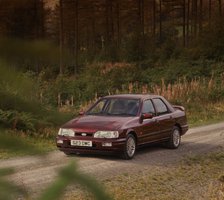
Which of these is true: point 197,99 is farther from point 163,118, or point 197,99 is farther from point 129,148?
point 129,148

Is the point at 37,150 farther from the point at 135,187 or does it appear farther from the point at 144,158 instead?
the point at 144,158

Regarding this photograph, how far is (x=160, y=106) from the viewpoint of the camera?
1448 cm

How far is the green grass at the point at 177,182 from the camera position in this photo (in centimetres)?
930

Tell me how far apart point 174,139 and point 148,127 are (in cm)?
129

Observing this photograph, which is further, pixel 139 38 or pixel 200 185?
pixel 139 38

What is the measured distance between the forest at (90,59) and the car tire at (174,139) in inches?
97.7

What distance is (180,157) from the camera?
45.0ft

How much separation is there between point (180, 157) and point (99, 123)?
2035 millimetres

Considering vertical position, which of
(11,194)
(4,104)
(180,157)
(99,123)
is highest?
(4,104)

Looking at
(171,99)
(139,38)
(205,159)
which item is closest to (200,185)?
(205,159)

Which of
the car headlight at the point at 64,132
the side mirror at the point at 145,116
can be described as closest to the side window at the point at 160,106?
the side mirror at the point at 145,116

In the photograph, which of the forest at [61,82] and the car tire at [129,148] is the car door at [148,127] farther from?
the forest at [61,82]

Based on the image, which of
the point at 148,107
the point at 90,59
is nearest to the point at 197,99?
the point at 148,107

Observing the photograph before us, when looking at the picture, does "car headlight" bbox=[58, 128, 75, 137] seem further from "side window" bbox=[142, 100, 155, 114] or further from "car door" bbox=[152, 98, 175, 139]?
"car door" bbox=[152, 98, 175, 139]
